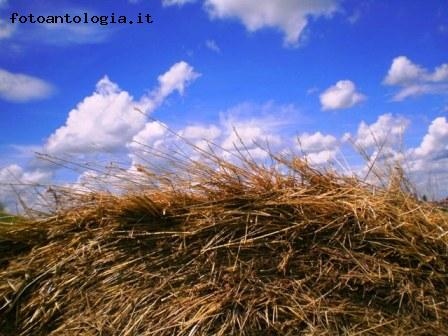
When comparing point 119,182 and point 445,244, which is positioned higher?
point 119,182

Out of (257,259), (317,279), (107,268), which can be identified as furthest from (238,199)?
(107,268)

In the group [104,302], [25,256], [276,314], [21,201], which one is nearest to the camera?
[276,314]

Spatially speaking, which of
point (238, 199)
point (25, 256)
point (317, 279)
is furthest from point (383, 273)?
point (25, 256)

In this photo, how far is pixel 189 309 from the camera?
209cm

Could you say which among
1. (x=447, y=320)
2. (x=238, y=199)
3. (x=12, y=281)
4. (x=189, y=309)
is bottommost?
(x=447, y=320)

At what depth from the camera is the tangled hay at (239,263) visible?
6.82ft

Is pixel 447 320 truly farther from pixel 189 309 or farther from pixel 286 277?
pixel 189 309

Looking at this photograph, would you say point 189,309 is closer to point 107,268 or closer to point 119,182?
point 107,268

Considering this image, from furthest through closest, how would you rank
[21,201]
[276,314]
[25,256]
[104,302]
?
[21,201] → [25,256] → [104,302] → [276,314]

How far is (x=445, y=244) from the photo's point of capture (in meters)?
2.16

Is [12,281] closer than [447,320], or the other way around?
[447,320]

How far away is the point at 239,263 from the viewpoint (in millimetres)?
2143

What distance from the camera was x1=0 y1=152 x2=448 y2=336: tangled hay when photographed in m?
2.08

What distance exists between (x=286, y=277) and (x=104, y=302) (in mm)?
763
